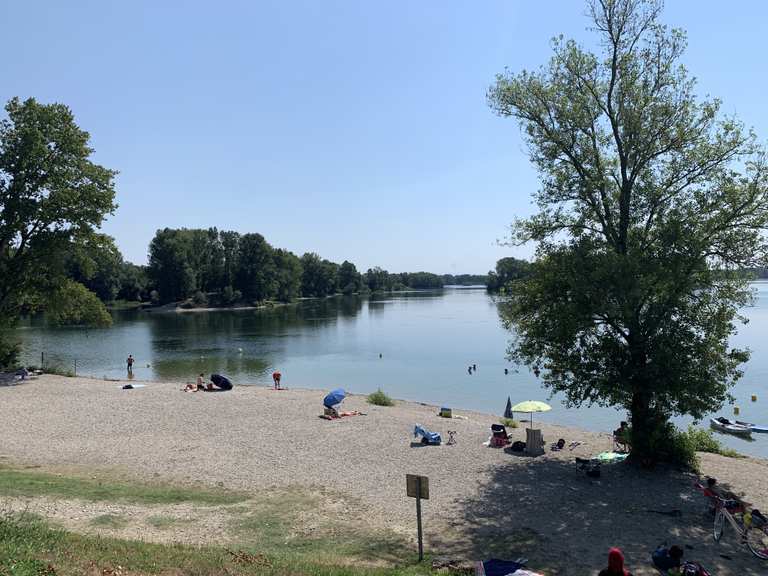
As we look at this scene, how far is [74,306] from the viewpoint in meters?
36.7

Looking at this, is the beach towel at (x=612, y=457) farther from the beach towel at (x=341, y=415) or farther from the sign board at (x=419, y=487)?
the beach towel at (x=341, y=415)

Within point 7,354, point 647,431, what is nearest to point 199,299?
point 7,354

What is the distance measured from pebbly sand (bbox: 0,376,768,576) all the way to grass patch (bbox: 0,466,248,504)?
39.5 inches

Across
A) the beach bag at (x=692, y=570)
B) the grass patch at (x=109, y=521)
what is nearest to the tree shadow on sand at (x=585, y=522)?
the beach bag at (x=692, y=570)

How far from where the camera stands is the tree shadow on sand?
1191 centimetres

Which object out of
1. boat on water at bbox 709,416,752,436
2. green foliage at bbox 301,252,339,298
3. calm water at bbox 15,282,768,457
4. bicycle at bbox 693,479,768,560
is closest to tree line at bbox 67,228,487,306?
green foliage at bbox 301,252,339,298

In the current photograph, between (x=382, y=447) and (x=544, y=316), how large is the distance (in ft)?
25.5

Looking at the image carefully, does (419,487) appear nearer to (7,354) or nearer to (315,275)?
(7,354)

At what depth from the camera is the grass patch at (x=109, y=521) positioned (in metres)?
11.9

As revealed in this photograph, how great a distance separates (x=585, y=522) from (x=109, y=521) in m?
11.2

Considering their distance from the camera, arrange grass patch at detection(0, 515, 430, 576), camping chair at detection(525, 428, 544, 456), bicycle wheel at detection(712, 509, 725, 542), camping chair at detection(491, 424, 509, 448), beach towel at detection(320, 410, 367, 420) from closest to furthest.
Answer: grass patch at detection(0, 515, 430, 576)
bicycle wheel at detection(712, 509, 725, 542)
camping chair at detection(525, 428, 544, 456)
camping chair at detection(491, 424, 509, 448)
beach towel at detection(320, 410, 367, 420)

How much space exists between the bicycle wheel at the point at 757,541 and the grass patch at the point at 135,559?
24.4 feet

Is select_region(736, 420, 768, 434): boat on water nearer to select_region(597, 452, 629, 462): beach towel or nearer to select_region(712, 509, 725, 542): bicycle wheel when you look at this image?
select_region(597, 452, 629, 462): beach towel

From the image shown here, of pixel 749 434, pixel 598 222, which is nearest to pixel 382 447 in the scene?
pixel 598 222
